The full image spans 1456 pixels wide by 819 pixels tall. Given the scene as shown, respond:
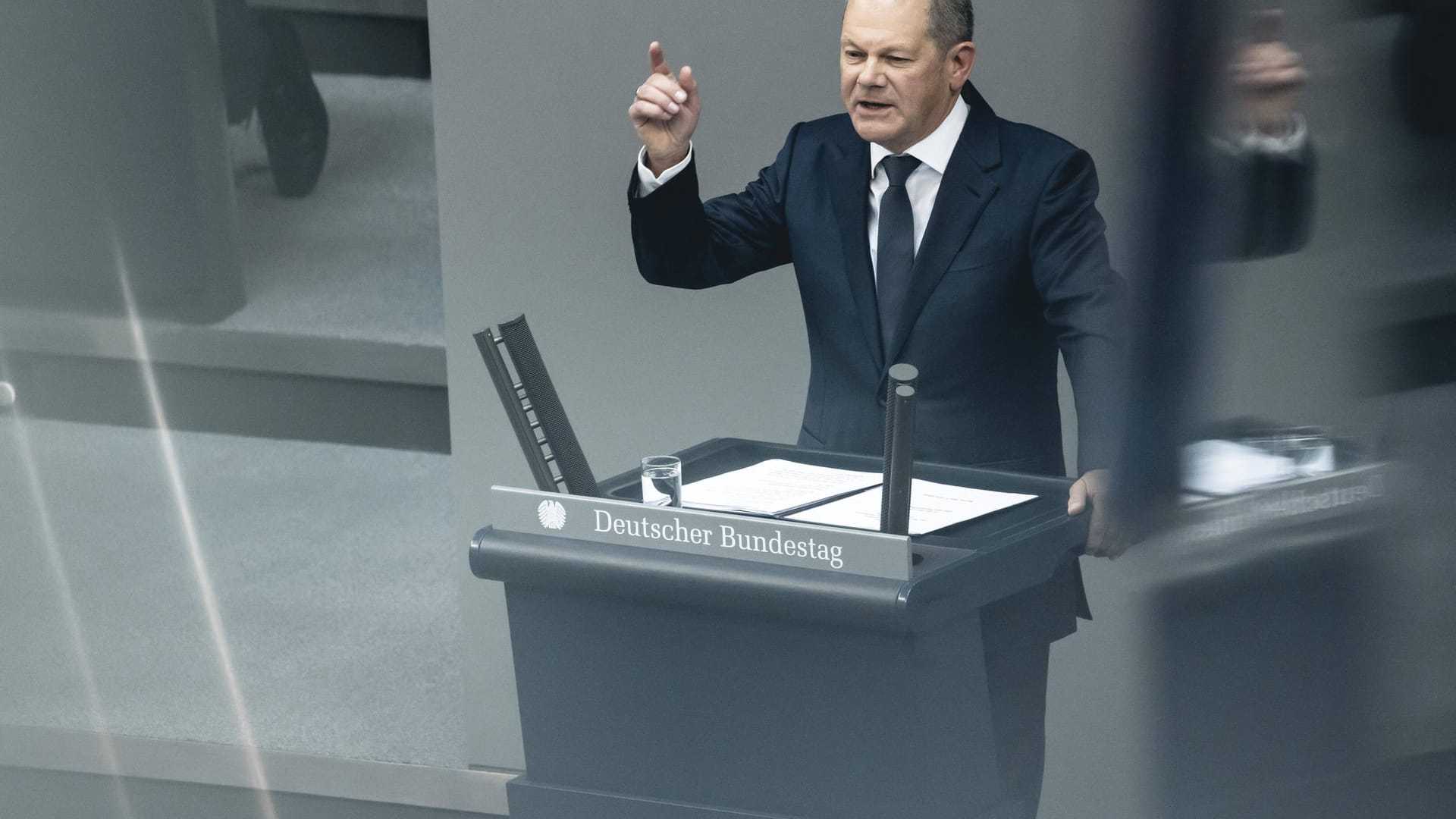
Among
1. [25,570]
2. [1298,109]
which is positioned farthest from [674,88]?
[25,570]

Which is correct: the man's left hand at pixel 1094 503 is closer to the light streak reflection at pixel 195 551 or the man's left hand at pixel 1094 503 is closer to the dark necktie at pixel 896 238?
the dark necktie at pixel 896 238

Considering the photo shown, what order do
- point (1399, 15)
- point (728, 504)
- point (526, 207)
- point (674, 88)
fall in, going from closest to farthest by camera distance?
point (1399, 15) → point (728, 504) → point (674, 88) → point (526, 207)

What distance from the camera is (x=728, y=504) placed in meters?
1.79

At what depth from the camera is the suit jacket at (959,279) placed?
7.37 ft

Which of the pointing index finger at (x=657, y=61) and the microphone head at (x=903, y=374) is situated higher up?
the pointing index finger at (x=657, y=61)

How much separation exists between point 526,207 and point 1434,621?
2.45 m

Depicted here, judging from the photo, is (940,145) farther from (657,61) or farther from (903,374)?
(903,374)

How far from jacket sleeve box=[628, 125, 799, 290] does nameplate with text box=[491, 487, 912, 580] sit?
2.22 ft

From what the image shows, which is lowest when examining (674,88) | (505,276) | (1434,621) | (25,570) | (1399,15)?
(25,570)

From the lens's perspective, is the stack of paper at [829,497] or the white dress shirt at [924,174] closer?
the stack of paper at [829,497]

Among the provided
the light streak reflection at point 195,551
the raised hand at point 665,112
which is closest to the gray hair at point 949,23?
the raised hand at point 665,112

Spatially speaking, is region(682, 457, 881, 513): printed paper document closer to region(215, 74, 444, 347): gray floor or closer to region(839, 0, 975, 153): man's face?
region(839, 0, 975, 153): man's face

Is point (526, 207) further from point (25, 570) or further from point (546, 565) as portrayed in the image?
point (25, 570)

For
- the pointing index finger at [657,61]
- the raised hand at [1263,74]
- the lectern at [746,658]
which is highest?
the raised hand at [1263,74]
